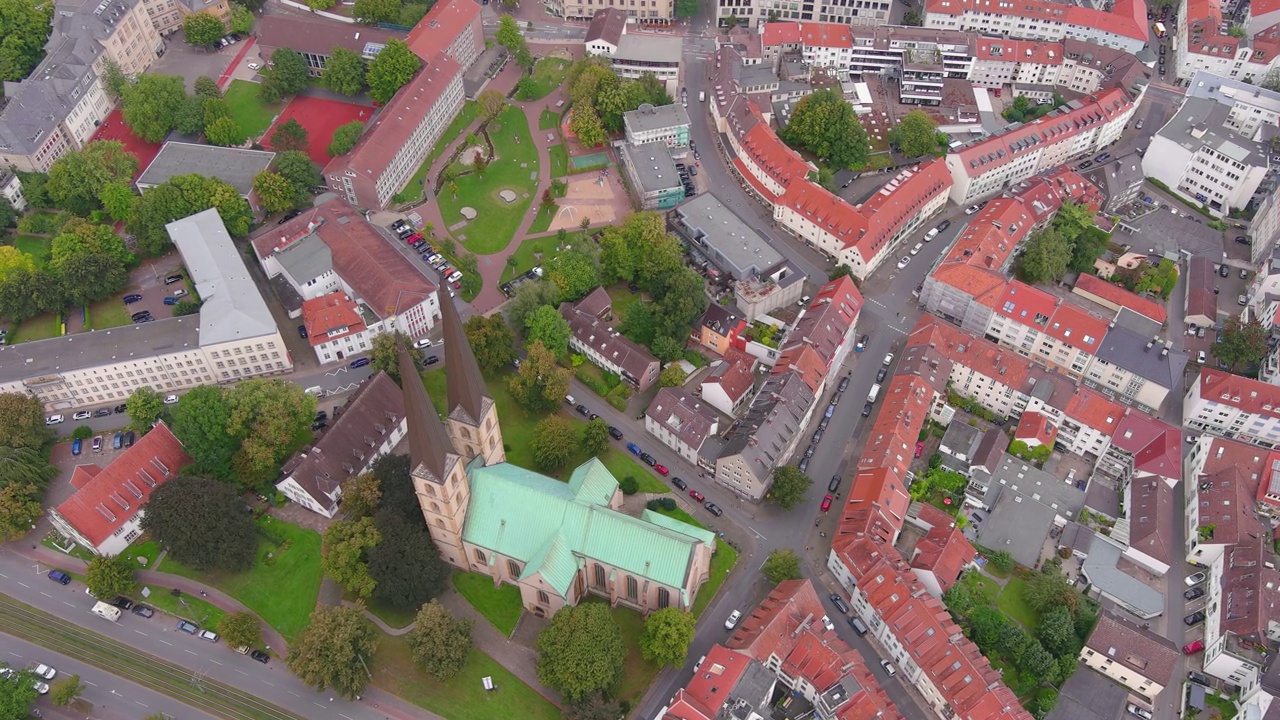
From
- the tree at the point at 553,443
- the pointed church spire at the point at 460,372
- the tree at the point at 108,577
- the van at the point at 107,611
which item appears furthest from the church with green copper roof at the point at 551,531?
the van at the point at 107,611

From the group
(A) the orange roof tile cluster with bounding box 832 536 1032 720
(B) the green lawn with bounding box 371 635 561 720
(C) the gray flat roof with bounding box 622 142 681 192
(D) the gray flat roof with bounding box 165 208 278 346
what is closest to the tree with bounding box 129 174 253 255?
(D) the gray flat roof with bounding box 165 208 278 346

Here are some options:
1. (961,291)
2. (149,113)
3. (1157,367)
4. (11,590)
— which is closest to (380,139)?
(149,113)

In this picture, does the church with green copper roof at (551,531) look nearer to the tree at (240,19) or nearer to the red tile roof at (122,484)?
the red tile roof at (122,484)

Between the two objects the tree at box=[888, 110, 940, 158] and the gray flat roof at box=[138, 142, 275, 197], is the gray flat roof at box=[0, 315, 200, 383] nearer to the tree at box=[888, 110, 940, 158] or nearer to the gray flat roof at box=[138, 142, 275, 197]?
the gray flat roof at box=[138, 142, 275, 197]

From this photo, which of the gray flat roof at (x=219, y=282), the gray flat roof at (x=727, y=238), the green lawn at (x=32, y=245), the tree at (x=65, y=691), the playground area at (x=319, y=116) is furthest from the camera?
the playground area at (x=319, y=116)

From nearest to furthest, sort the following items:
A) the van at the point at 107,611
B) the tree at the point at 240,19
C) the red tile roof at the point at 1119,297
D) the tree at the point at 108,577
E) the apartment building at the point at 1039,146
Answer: the tree at the point at 108,577 < the van at the point at 107,611 < the red tile roof at the point at 1119,297 < the apartment building at the point at 1039,146 < the tree at the point at 240,19

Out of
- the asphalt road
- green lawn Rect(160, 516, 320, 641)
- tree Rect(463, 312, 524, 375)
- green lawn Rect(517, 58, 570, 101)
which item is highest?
green lawn Rect(517, 58, 570, 101)

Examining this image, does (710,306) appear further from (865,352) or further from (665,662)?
(665,662)
